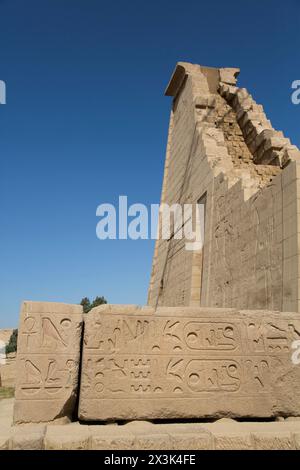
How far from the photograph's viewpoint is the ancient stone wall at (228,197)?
16.8 feet

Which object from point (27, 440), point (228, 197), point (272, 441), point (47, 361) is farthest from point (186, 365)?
point (228, 197)

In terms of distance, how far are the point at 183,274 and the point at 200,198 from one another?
5.73 ft

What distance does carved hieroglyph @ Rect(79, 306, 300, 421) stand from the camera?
3443 millimetres

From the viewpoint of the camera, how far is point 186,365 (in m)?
3.60

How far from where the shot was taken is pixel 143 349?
357cm

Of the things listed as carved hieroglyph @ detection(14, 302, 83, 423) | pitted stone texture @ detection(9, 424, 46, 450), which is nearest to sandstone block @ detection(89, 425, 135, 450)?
pitted stone texture @ detection(9, 424, 46, 450)

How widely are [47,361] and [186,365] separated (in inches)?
44.6

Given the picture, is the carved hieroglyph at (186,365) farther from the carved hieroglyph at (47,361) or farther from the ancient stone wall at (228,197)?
the ancient stone wall at (228,197)

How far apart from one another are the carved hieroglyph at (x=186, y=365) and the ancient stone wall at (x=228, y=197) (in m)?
0.93

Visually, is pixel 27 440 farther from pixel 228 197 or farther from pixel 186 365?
pixel 228 197

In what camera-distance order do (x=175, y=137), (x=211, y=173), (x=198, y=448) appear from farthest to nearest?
(x=175, y=137) < (x=211, y=173) < (x=198, y=448)

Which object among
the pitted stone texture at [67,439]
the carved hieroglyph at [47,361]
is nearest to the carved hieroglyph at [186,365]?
the carved hieroglyph at [47,361]
